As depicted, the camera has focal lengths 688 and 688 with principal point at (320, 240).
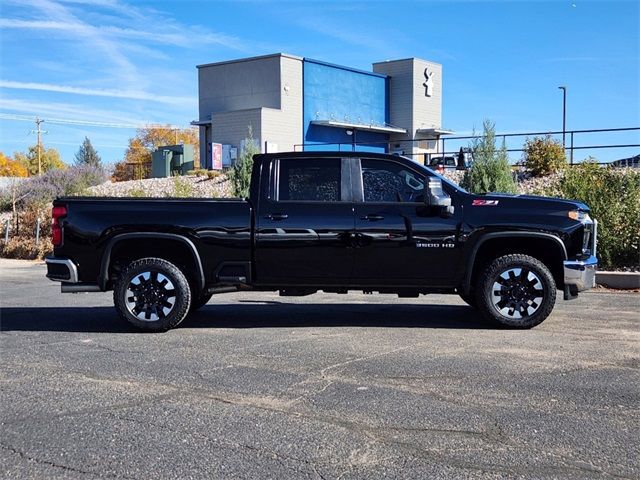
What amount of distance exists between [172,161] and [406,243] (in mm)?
33226

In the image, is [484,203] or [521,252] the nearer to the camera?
[484,203]

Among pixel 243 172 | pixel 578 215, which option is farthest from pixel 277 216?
pixel 243 172

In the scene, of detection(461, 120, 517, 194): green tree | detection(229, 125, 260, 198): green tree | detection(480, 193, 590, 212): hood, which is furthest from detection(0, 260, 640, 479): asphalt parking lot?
detection(229, 125, 260, 198): green tree

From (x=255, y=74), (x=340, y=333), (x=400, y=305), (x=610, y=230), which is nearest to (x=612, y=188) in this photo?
(x=610, y=230)

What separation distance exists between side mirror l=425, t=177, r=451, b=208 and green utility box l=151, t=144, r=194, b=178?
31913 millimetres

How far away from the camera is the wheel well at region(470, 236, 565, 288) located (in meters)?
7.92

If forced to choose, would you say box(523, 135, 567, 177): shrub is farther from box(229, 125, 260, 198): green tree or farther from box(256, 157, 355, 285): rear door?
box(256, 157, 355, 285): rear door

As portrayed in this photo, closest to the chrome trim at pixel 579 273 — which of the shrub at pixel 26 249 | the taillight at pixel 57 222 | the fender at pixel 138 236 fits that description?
the fender at pixel 138 236

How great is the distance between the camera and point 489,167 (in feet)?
57.3

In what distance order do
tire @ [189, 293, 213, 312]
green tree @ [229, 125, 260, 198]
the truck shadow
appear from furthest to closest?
green tree @ [229, 125, 260, 198], tire @ [189, 293, 213, 312], the truck shadow

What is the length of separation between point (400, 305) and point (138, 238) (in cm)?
405

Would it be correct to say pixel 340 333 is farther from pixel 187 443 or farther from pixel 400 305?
pixel 187 443

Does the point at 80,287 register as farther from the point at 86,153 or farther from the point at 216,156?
the point at 86,153

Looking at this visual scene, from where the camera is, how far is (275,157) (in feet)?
26.5
